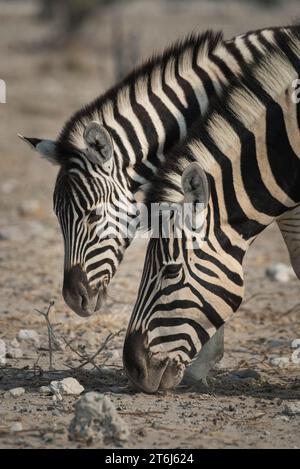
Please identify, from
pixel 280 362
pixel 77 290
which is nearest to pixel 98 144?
pixel 77 290

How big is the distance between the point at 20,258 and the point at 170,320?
438 centimetres

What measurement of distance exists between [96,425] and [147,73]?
281 cm

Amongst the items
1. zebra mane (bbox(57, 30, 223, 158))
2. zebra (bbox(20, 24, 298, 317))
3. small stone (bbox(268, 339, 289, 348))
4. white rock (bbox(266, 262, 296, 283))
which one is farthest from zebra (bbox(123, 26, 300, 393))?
white rock (bbox(266, 262, 296, 283))

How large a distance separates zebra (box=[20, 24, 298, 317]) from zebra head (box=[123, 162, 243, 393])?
3.54 feet

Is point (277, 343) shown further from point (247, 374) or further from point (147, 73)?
point (147, 73)

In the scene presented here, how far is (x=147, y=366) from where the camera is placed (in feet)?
15.4

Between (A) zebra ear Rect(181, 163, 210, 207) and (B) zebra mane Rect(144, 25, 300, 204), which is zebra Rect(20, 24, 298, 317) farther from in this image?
(A) zebra ear Rect(181, 163, 210, 207)

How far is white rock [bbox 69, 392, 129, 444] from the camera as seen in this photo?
14.0ft

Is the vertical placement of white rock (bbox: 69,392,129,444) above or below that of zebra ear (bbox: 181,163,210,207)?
below

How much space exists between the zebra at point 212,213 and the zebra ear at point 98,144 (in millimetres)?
1160

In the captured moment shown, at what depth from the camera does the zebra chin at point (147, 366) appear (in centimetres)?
466

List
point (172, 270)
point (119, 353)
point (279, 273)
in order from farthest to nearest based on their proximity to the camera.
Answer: point (279, 273)
point (119, 353)
point (172, 270)

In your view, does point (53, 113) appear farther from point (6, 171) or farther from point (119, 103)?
point (119, 103)

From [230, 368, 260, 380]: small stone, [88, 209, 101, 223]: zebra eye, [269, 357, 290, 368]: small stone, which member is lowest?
[230, 368, 260, 380]: small stone
